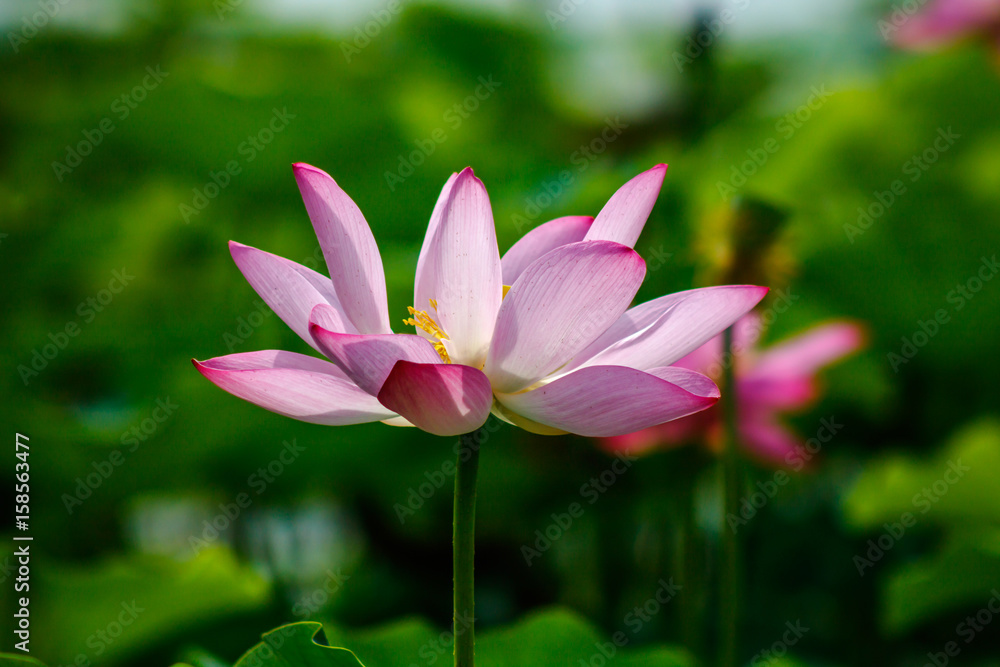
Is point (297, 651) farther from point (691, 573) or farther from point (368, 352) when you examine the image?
point (691, 573)

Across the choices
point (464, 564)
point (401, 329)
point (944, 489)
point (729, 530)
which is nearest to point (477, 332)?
point (464, 564)

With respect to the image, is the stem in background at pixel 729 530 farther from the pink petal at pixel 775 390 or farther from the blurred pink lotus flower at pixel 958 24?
the blurred pink lotus flower at pixel 958 24

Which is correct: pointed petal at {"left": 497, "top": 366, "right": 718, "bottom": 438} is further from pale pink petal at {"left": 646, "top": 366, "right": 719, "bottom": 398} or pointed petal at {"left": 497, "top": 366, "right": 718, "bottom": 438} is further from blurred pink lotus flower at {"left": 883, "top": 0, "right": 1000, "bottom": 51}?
blurred pink lotus flower at {"left": 883, "top": 0, "right": 1000, "bottom": 51}

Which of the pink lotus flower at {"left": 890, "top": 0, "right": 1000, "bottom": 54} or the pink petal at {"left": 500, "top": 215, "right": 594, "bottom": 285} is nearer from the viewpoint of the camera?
the pink petal at {"left": 500, "top": 215, "right": 594, "bottom": 285}

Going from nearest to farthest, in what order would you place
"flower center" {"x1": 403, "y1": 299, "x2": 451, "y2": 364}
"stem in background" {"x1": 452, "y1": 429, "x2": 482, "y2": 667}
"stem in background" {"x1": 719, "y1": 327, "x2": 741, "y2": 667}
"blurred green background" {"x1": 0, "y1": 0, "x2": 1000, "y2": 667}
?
"stem in background" {"x1": 452, "y1": 429, "x2": 482, "y2": 667} → "flower center" {"x1": 403, "y1": 299, "x2": 451, "y2": 364} → "stem in background" {"x1": 719, "y1": 327, "x2": 741, "y2": 667} → "blurred green background" {"x1": 0, "y1": 0, "x2": 1000, "y2": 667}

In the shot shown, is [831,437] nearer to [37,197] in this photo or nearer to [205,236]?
[205,236]

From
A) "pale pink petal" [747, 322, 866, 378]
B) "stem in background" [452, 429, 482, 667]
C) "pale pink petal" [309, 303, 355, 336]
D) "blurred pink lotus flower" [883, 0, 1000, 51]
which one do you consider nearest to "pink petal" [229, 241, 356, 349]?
"pale pink petal" [309, 303, 355, 336]

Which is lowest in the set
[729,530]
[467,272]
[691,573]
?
[691,573]

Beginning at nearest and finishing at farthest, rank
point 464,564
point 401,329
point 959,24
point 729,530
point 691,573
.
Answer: point 464,564 → point 729,530 → point 691,573 → point 401,329 → point 959,24
